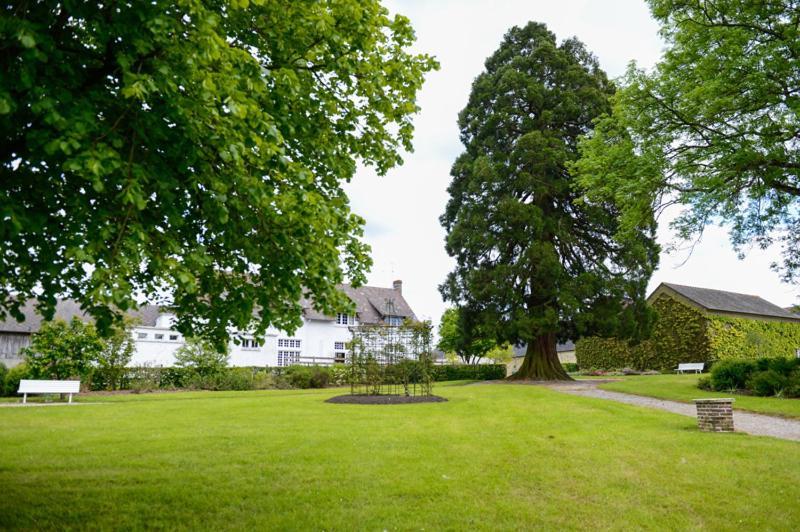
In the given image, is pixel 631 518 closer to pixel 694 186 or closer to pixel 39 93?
pixel 39 93

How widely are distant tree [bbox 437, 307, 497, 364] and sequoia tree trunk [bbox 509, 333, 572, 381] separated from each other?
2.83m

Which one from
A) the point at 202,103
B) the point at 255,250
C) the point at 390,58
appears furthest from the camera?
the point at 390,58

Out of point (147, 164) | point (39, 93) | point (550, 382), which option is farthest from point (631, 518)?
point (550, 382)

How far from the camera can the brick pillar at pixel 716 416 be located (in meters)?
10.1

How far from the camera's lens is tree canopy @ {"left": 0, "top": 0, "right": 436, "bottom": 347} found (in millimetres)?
3613

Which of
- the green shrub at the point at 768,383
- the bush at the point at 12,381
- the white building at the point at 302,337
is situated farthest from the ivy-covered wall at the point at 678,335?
the bush at the point at 12,381

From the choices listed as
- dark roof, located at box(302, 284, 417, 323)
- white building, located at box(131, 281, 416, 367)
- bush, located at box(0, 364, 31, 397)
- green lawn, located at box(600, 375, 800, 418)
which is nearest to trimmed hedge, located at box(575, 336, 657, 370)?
green lawn, located at box(600, 375, 800, 418)

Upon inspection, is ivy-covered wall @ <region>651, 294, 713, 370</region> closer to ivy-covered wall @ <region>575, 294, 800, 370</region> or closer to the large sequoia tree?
ivy-covered wall @ <region>575, 294, 800, 370</region>

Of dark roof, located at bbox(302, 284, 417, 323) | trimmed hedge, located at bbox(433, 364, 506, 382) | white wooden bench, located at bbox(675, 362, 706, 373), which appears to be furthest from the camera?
dark roof, located at bbox(302, 284, 417, 323)

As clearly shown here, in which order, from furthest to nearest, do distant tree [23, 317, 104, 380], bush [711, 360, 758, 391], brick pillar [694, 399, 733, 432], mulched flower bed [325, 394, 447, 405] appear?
distant tree [23, 317, 104, 380]
bush [711, 360, 758, 391]
mulched flower bed [325, 394, 447, 405]
brick pillar [694, 399, 733, 432]

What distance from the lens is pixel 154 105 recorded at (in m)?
4.09

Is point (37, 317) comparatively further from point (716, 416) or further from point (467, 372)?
point (716, 416)

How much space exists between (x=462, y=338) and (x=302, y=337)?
21.3 m

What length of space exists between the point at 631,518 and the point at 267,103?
5.60 meters
